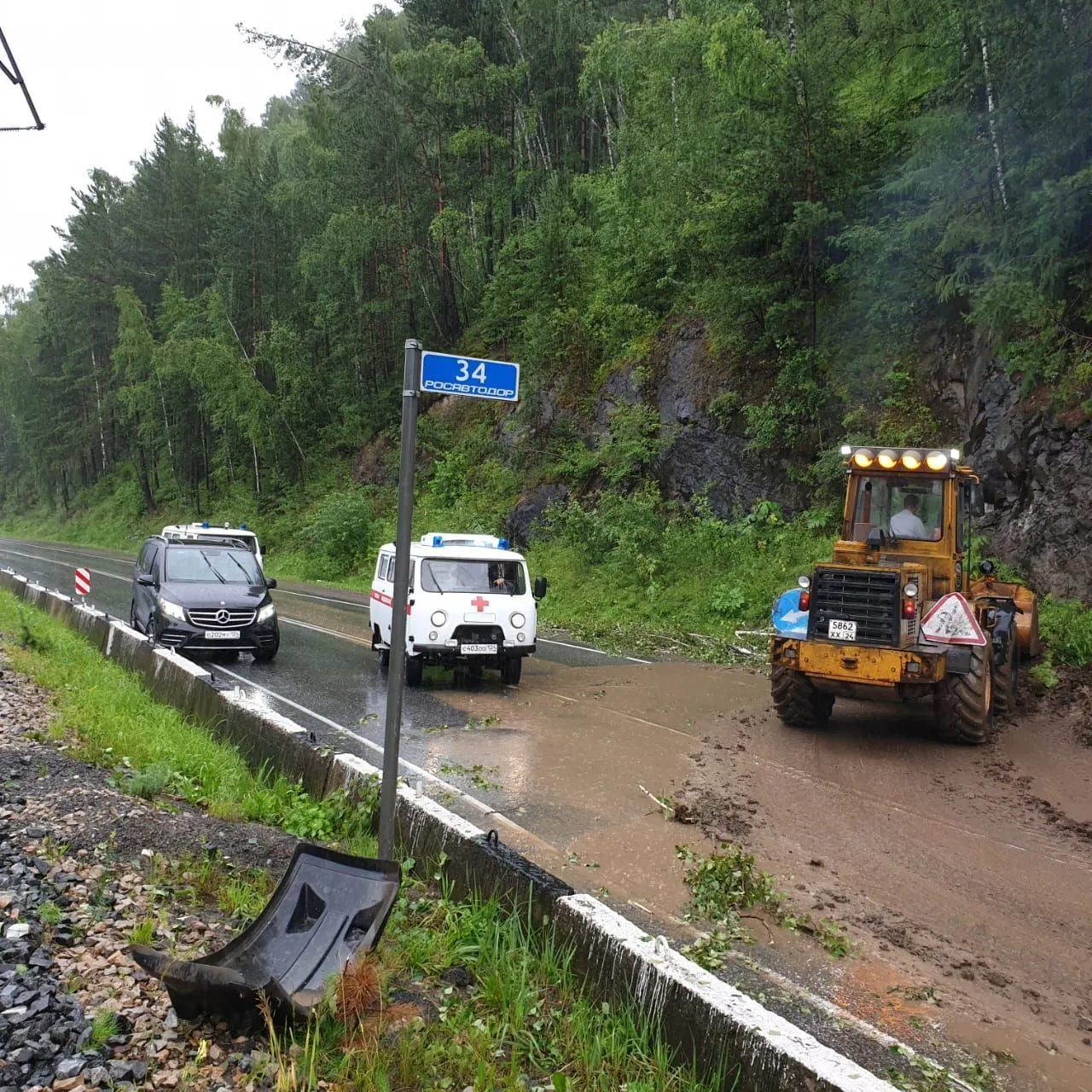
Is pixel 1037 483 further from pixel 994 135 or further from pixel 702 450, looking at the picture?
pixel 702 450

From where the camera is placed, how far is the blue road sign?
14.3ft

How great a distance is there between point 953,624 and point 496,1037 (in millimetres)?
6892

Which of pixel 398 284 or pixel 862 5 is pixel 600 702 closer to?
pixel 862 5

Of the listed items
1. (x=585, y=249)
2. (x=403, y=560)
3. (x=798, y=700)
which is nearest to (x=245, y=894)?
(x=403, y=560)

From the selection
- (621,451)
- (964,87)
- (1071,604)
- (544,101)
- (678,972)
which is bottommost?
(678,972)

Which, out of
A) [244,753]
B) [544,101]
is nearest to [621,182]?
[544,101]

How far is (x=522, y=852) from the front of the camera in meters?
6.18

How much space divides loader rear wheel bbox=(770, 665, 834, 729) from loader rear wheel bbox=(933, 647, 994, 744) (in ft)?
3.92

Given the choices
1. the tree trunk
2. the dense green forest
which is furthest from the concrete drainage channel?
the tree trunk

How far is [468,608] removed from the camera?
11.9 metres

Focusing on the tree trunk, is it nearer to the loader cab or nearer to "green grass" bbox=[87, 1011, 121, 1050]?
the loader cab

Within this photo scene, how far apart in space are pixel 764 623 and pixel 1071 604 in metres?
5.15

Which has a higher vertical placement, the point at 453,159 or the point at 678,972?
the point at 453,159

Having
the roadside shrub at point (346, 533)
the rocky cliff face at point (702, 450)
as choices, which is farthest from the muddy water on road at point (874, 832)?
the roadside shrub at point (346, 533)
